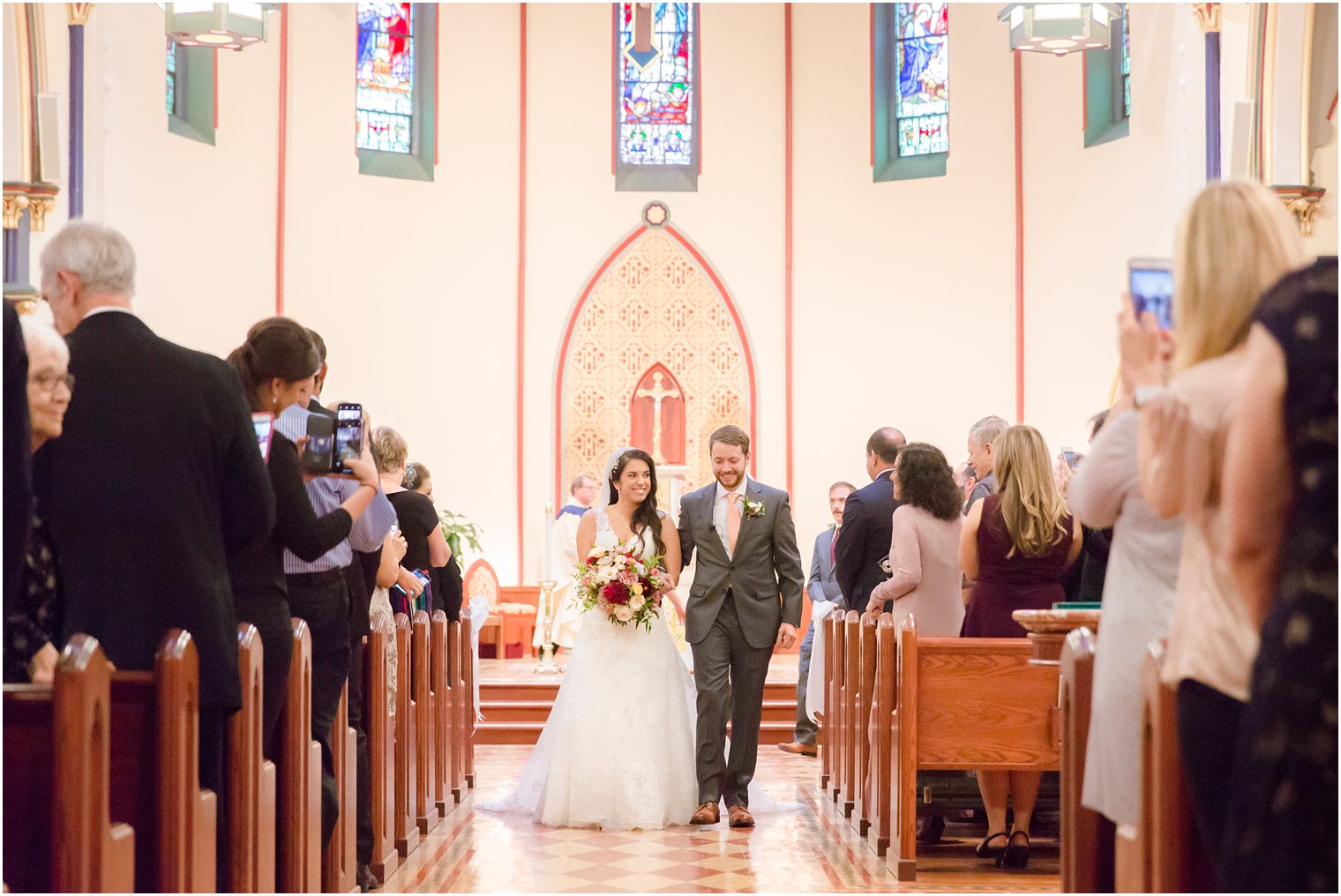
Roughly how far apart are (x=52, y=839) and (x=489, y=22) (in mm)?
11996

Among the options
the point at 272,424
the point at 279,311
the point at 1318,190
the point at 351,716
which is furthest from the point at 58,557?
the point at 279,311

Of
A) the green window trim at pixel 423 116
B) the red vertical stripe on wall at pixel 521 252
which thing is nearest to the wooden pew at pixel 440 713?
the red vertical stripe on wall at pixel 521 252

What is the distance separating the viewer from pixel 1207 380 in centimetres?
203

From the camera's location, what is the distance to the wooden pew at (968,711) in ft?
16.3

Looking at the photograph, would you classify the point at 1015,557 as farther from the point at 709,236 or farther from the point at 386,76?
the point at 386,76

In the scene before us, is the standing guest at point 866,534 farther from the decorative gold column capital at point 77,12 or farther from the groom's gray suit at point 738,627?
the decorative gold column capital at point 77,12

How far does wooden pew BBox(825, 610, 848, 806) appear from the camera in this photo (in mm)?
6524

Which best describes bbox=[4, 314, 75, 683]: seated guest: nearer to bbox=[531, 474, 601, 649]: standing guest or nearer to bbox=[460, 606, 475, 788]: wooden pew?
bbox=[460, 606, 475, 788]: wooden pew

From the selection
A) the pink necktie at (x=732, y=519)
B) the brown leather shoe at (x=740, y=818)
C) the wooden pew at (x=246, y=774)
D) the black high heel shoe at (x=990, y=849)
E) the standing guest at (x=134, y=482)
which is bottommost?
the brown leather shoe at (x=740, y=818)

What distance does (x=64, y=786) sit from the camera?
2.24m

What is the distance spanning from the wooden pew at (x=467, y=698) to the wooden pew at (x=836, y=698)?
69.8 inches

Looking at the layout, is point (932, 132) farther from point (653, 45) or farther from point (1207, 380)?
point (1207, 380)

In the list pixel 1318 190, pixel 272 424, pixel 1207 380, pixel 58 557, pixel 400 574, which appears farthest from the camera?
pixel 1318 190

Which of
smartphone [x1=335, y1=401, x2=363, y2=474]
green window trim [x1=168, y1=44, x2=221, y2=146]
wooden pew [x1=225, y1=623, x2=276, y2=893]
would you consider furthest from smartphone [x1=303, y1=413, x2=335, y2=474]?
green window trim [x1=168, y1=44, x2=221, y2=146]
